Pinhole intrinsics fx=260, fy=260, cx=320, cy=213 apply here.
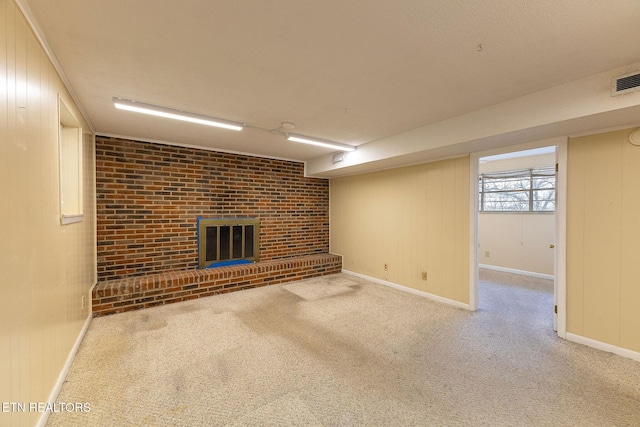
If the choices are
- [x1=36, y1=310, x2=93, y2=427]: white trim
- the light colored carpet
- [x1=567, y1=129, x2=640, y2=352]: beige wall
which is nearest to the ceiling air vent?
[x1=567, y1=129, x2=640, y2=352]: beige wall

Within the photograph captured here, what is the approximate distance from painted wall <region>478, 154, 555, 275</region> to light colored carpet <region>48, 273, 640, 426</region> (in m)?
2.37

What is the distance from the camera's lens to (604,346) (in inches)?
98.7

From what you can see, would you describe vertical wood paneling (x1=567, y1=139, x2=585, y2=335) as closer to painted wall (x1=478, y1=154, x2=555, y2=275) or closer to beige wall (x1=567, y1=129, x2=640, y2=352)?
beige wall (x1=567, y1=129, x2=640, y2=352)

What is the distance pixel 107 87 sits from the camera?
91.2 inches

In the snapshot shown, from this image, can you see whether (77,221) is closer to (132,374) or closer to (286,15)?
(132,374)

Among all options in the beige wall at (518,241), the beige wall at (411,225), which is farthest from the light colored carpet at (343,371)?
the beige wall at (518,241)

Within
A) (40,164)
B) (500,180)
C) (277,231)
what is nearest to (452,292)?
(277,231)

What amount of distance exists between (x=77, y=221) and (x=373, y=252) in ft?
14.0

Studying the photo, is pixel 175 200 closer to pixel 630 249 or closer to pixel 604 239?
pixel 604 239

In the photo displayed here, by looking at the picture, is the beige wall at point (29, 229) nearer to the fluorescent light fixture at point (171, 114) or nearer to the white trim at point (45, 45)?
the white trim at point (45, 45)

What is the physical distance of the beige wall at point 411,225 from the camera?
3705 millimetres

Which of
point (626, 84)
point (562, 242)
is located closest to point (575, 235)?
point (562, 242)

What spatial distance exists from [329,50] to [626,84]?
2216mm

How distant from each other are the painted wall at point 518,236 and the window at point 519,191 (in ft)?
0.41
